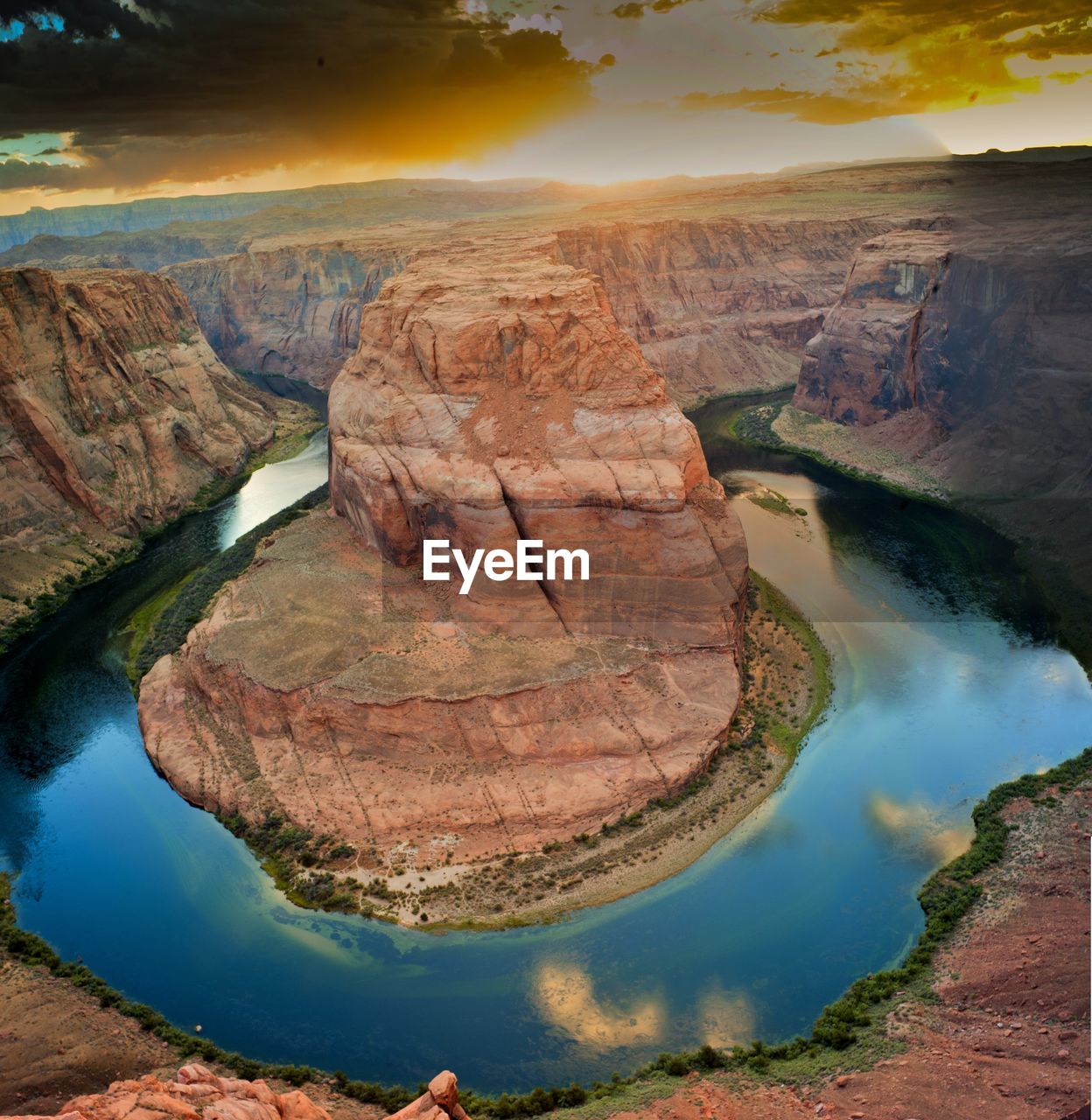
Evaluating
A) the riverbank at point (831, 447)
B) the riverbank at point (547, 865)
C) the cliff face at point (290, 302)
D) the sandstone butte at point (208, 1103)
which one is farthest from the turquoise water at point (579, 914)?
the cliff face at point (290, 302)

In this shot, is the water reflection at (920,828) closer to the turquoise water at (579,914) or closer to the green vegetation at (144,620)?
the turquoise water at (579,914)

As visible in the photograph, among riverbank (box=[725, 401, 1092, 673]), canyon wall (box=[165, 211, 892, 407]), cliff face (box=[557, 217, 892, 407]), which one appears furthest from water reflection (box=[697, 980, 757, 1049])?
canyon wall (box=[165, 211, 892, 407])

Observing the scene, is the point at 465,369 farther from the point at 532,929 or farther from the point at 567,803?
the point at 532,929

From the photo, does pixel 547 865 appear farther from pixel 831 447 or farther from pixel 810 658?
pixel 831 447

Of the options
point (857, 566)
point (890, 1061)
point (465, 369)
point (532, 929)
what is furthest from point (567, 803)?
point (857, 566)

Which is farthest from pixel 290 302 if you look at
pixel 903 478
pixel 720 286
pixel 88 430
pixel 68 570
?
pixel 903 478

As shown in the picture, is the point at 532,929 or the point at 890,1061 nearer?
the point at 890,1061

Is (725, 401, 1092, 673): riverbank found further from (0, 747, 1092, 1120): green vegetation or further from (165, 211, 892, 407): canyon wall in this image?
(0, 747, 1092, 1120): green vegetation
